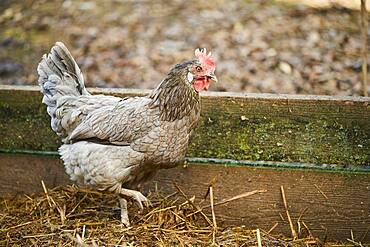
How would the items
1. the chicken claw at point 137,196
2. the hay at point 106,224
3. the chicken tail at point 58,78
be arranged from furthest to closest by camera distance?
the chicken tail at point 58,78 < the chicken claw at point 137,196 < the hay at point 106,224

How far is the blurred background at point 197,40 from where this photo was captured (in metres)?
5.23

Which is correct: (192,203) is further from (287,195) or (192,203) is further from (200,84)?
(200,84)

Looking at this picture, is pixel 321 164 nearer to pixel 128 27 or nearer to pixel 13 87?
pixel 13 87

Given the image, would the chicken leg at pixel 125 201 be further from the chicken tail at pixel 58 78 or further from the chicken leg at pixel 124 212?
the chicken tail at pixel 58 78

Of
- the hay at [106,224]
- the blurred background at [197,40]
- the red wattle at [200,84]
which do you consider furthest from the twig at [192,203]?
the blurred background at [197,40]

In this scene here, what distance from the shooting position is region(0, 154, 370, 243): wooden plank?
10.3 ft

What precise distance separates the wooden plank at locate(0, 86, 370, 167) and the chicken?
28 centimetres

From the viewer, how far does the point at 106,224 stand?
3.08 m

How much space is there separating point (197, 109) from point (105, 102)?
0.48m

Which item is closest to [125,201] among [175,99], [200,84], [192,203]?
[192,203]

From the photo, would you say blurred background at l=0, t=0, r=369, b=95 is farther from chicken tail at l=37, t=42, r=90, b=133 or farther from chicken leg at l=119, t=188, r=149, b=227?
chicken leg at l=119, t=188, r=149, b=227

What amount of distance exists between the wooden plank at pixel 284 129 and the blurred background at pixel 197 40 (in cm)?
180

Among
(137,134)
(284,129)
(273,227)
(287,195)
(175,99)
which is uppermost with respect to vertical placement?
(175,99)

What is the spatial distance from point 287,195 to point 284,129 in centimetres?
33
